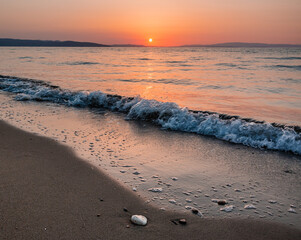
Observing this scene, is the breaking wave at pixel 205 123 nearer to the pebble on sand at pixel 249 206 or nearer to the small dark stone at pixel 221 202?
the pebble on sand at pixel 249 206

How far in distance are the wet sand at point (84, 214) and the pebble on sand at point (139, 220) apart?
52mm

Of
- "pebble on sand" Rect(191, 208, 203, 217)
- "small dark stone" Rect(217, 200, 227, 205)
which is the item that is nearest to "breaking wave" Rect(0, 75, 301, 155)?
"small dark stone" Rect(217, 200, 227, 205)

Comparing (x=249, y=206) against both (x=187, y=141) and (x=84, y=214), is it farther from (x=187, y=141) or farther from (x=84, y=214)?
(x=187, y=141)

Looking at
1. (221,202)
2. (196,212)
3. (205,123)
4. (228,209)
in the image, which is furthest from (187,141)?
(196,212)

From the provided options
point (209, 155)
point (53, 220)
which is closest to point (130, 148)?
point (209, 155)

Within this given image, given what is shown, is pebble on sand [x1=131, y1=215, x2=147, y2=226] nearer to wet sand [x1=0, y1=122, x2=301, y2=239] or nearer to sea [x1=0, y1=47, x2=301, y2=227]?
wet sand [x1=0, y1=122, x2=301, y2=239]

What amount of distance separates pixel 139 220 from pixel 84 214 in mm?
626

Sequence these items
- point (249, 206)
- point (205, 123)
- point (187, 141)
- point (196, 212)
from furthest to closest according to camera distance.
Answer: point (205, 123)
point (187, 141)
point (249, 206)
point (196, 212)

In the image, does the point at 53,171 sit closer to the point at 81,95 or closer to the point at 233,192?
the point at 233,192

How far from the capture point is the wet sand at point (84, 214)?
8.86ft

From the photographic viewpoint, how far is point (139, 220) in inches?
114

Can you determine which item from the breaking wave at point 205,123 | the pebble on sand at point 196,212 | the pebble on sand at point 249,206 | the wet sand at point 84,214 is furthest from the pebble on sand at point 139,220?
the breaking wave at point 205,123

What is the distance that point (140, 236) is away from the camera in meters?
2.67

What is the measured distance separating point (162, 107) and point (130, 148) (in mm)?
3177
